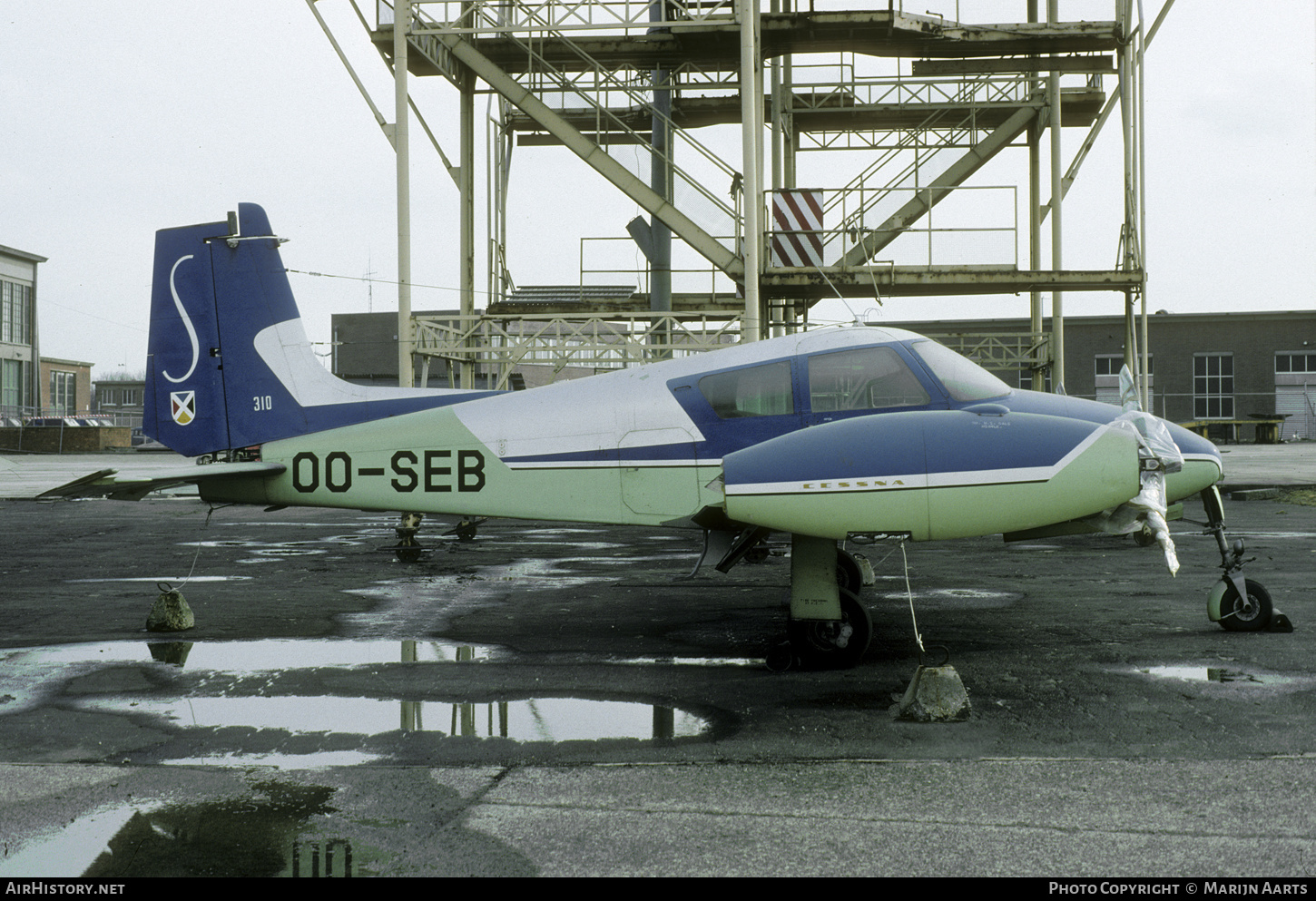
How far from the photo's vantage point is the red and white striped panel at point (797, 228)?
57.1 ft

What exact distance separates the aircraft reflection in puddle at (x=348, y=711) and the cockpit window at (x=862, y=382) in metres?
2.12

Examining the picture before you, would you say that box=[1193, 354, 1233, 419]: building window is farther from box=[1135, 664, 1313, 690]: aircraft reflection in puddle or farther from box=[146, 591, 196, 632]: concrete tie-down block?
box=[146, 591, 196, 632]: concrete tie-down block

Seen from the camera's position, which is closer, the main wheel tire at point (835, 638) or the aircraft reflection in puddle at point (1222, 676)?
the aircraft reflection in puddle at point (1222, 676)

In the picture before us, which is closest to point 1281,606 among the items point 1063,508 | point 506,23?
point 1063,508

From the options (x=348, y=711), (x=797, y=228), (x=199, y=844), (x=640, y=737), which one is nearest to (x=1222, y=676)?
(x=640, y=737)

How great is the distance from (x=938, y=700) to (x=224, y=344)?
7.15 metres

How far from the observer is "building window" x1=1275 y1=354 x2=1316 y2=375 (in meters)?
70.7

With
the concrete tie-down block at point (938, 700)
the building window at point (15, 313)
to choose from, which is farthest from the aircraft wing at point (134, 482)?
the building window at point (15, 313)

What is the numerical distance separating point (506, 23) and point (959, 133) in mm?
9727

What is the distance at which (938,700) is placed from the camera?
5.62 meters

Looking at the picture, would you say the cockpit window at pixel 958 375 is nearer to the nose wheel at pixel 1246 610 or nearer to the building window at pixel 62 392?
the nose wheel at pixel 1246 610

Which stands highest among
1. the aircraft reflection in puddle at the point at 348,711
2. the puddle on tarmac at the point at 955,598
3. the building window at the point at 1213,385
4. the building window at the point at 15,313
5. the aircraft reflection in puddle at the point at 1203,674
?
the building window at the point at 15,313

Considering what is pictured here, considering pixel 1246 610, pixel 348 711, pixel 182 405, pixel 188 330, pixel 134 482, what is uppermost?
pixel 188 330

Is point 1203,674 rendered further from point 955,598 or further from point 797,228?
point 797,228
